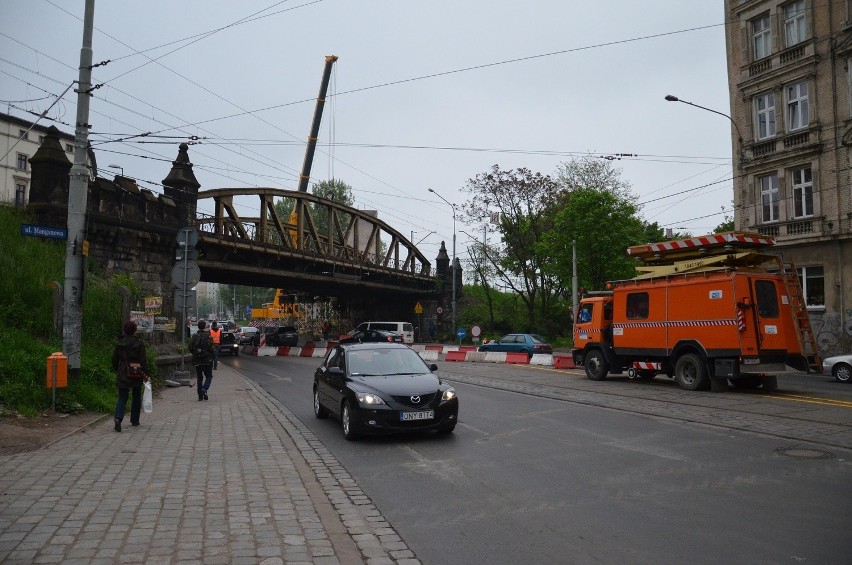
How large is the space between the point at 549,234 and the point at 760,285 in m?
27.9

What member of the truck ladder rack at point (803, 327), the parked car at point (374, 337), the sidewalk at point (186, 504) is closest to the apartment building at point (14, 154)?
the parked car at point (374, 337)

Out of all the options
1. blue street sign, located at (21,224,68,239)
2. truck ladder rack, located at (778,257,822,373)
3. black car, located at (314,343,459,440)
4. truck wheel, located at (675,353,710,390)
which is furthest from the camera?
truck wheel, located at (675,353,710,390)

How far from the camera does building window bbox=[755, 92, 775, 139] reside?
28.9 metres

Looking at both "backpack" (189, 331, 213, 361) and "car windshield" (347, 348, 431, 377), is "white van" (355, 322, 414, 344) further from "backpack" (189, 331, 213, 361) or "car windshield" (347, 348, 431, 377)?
"car windshield" (347, 348, 431, 377)

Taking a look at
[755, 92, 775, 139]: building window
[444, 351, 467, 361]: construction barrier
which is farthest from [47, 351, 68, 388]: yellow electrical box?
[755, 92, 775, 139]: building window

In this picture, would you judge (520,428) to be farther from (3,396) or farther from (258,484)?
(3,396)

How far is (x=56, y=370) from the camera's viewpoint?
1095 cm

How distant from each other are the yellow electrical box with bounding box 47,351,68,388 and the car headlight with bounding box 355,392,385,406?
5162 millimetres

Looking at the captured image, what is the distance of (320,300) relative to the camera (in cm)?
6300

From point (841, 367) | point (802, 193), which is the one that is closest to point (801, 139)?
point (802, 193)

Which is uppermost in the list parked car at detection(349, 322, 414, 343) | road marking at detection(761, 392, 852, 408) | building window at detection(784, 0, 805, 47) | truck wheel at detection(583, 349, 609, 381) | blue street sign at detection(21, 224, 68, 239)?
building window at detection(784, 0, 805, 47)

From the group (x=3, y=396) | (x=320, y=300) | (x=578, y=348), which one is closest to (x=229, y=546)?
(x=3, y=396)

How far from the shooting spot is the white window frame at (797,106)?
2733 centimetres

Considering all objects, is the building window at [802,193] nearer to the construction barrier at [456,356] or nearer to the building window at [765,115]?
the building window at [765,115]
